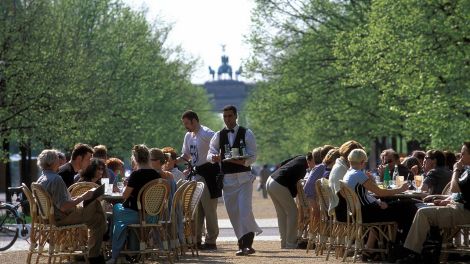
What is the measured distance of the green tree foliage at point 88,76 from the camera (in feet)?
132

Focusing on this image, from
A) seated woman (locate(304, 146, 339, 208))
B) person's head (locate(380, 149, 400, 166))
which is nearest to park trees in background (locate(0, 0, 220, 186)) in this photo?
person's head (locate(380, 149, 400, 166))

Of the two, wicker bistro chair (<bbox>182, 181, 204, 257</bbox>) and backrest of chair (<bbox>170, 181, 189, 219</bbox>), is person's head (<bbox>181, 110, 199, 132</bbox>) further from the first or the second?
backrest of chair (<bbox>170, 181, 189, 219</bbox>)

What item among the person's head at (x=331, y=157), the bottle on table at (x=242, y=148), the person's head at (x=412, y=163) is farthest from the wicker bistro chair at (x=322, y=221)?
the person's head at (x=412, y=163)

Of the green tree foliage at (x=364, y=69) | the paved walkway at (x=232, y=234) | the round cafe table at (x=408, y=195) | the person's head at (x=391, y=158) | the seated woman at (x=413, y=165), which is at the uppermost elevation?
the green tree foliage at (x=364, y=69)

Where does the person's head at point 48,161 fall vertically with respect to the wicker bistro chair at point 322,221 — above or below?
above

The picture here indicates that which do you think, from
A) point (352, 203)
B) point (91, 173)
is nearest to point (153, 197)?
point (91, 173)

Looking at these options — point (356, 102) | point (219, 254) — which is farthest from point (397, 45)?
point (219, 254)

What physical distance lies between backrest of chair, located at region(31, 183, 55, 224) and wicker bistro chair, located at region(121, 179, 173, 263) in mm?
1053

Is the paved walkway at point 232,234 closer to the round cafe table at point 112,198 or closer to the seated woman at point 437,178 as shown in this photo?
the round cafe table at point 112,198

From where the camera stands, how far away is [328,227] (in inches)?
795

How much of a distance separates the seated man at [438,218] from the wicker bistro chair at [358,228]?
586 mm

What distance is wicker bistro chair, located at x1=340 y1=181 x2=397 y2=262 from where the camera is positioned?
18297 mm

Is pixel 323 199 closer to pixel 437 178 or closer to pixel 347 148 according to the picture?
pixel 347 148

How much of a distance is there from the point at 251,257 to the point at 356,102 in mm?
29546
